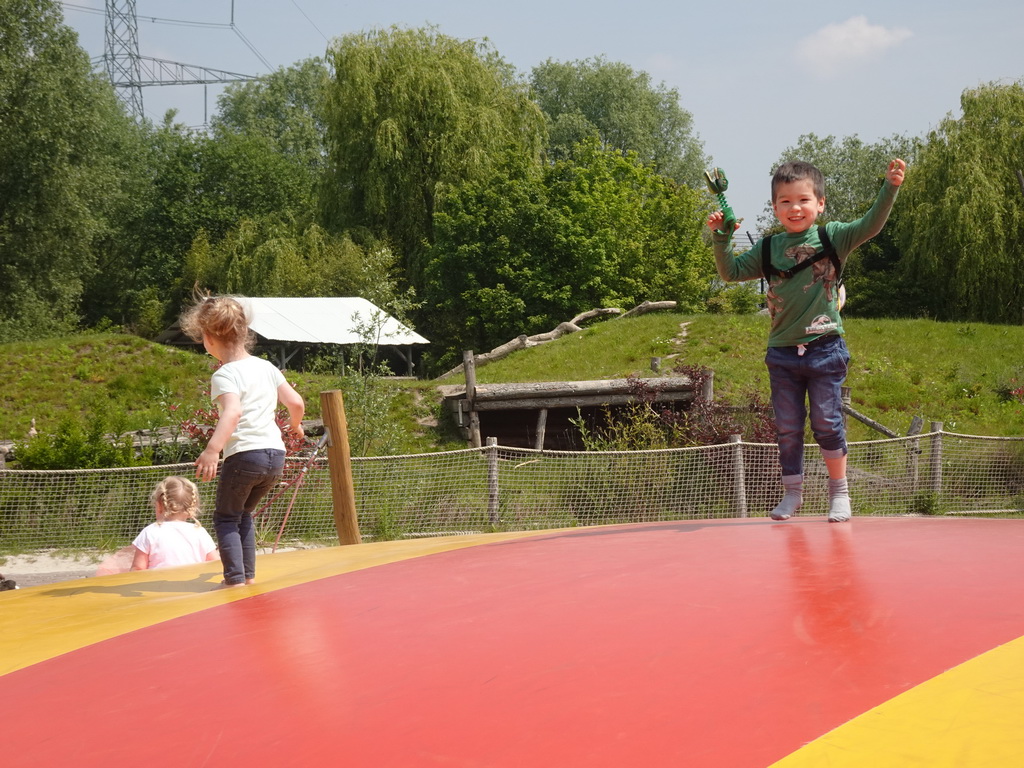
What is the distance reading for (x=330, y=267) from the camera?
32.1m

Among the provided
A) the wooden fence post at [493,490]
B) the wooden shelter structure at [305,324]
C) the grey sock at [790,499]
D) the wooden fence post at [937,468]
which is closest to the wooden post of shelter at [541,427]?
the wooden fence post at [493,490]

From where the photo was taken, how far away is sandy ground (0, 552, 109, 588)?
9.88m

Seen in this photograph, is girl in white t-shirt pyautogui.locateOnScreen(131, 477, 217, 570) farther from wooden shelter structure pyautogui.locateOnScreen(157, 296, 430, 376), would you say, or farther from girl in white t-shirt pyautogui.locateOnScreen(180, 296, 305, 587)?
wooden shelter structure pyautogui.locateOnScreen(157, 296, 430, 376)

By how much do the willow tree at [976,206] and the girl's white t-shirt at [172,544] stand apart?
27303 millimetres

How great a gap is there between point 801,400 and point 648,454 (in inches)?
361

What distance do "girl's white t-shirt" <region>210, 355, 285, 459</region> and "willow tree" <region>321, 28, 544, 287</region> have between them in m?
28.0

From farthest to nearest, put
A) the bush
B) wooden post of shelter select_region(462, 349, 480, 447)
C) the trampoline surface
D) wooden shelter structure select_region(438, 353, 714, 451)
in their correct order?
wooden post of shelter select_region(462, 349, 480, 447), wooden shelter structure select_region(438, 353, 714, 451), the bush, the trampoline surface

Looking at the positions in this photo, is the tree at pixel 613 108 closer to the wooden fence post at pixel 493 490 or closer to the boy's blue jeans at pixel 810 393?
the wooden fence post at pixel 493 490

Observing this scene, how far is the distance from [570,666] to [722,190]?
9.01 ft

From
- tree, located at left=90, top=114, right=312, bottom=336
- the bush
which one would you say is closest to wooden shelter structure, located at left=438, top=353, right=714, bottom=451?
the bush

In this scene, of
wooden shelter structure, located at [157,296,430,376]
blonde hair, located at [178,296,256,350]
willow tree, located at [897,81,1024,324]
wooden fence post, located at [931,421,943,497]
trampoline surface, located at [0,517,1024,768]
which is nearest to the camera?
trampoline surface, located at [0,517,1024,768]

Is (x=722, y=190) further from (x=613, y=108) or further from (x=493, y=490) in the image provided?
(x=613, y=108)

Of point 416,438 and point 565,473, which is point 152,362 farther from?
point 565,473

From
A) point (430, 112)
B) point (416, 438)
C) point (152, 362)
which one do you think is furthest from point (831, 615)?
point (430, 112)
